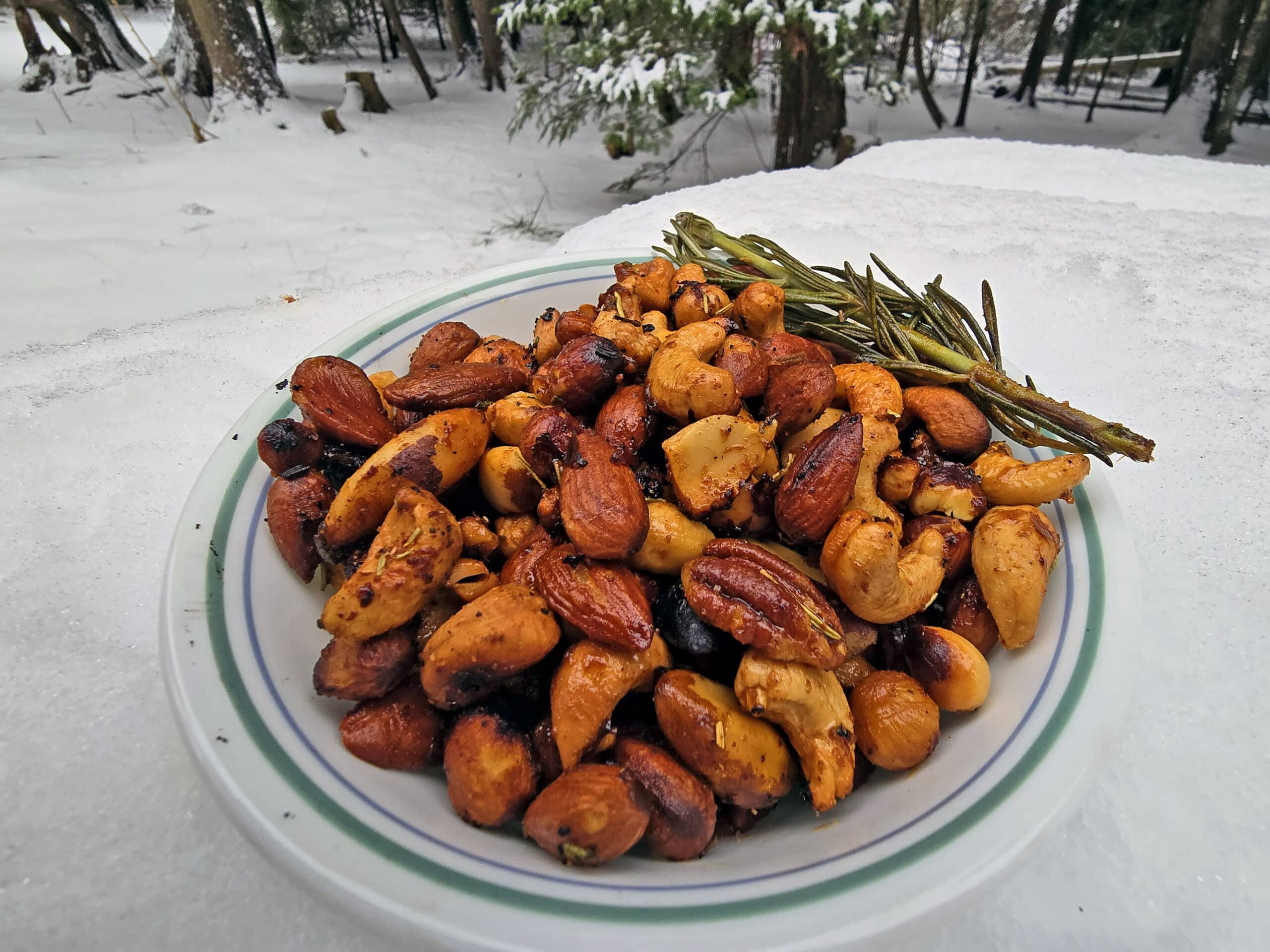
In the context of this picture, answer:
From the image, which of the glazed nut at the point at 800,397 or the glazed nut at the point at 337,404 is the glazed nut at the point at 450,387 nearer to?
the glazed nut at the point at 337,404

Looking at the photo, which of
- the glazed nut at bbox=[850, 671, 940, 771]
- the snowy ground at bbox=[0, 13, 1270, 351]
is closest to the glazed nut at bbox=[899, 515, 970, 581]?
the glazed nut at bbox=[850, 671, 940, 771]

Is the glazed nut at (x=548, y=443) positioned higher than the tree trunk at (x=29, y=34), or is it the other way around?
the tree trunk at (x=29, y=34)

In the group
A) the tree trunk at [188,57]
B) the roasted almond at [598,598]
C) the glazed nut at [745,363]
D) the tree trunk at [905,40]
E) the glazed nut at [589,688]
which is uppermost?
the tree trunk at [188,57]

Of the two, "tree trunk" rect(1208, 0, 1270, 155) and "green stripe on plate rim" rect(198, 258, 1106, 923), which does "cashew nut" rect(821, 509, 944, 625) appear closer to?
"green stripe on plate rim" rect(198, 258, 1106, 923)

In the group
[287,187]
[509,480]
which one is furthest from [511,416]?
[287,187]

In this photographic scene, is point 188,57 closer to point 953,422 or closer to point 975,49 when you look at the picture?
point 975,49

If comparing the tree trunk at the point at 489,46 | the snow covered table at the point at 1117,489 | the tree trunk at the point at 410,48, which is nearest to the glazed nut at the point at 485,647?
the snow covered table at the point at 1117,489

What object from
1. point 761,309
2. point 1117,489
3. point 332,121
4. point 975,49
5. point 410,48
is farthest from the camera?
point 410,48
